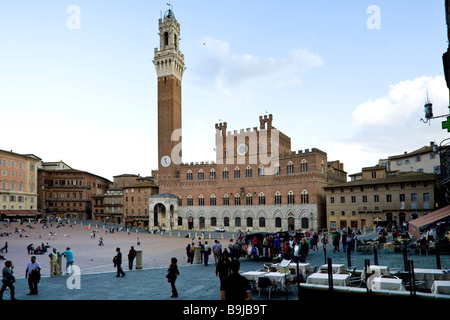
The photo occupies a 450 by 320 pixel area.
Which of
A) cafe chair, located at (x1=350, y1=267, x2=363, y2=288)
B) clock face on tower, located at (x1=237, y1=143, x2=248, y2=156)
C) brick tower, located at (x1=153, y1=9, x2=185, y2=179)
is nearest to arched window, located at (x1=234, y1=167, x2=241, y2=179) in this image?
clock face on tower, located at (x1=237, y1=143, x2=248, y2=156)

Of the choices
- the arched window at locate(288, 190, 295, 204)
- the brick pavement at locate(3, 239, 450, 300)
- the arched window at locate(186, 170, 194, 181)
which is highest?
the arched window at locate(186, 170, 194, 181)

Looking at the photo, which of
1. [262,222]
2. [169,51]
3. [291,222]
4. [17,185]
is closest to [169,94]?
[169,51]

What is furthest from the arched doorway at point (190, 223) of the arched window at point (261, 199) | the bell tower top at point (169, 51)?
the bell tower top at point (169, 51)

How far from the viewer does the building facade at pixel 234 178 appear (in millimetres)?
50562

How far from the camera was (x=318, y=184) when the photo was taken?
4969 cm

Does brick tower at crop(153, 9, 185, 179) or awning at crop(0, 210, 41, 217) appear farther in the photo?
brick tower at crop(153, 9, 185, 179)

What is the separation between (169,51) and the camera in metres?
66.2

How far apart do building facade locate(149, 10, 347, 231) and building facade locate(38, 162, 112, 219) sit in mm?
28354

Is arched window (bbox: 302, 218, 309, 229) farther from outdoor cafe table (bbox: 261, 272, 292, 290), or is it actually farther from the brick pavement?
outdoor cafe table (bbox: 261, 272, 292, 290)

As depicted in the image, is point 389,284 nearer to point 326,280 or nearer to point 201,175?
point 326,280

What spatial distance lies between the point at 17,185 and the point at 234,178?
43.7 meters

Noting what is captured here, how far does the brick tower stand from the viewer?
63584 mm
